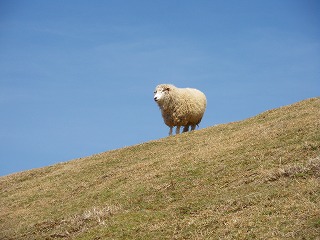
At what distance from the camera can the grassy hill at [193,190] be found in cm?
1310

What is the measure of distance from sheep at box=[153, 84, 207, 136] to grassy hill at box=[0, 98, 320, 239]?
5096 millimetres

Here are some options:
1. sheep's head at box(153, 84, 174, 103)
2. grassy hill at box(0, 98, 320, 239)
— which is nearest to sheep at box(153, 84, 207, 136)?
sheep's head at box(153, 84, 174, 103)

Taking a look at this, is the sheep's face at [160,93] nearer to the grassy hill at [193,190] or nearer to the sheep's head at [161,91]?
the sheep's head at [161,91]

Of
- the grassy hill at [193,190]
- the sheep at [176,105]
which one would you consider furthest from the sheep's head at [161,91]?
the grassy hill at [193,190]

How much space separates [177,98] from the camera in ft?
106

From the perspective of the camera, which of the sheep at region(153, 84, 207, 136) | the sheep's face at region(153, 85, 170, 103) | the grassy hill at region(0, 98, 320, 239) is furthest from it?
the sheep's face at region(153, 85, 170, 103)

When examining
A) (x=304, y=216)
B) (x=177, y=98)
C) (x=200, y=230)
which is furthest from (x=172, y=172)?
(x=177, y=98)

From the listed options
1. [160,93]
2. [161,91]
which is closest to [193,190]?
[160,93]

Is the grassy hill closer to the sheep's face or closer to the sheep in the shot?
the sheep

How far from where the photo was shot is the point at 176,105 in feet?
106

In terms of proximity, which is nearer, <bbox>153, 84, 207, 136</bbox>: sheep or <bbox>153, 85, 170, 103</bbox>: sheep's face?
<bbox>153, 84, 207, 136</bbox>: sheep

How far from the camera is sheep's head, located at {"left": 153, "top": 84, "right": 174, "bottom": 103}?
107ft

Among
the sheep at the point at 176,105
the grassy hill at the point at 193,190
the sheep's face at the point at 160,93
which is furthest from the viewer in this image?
the sheep's face at the point at 160,93

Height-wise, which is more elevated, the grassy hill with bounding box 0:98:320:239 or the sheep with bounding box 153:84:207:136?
the sheep with bounding box 153:84:207:136
